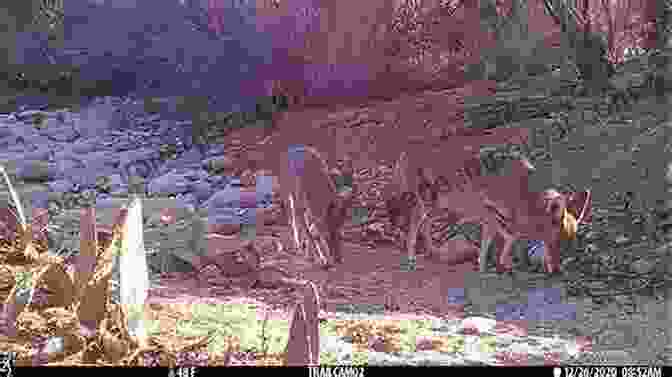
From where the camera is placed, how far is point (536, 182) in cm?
259

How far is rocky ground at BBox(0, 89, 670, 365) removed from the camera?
195cm

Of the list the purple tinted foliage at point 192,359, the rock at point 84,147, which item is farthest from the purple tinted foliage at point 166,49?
the purple tinted foliage at point 192,359

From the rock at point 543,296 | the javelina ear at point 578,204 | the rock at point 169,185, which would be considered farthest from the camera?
the rock at point 169,185

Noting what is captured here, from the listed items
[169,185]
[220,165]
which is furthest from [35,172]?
[220,165]

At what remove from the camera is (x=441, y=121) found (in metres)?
4.09

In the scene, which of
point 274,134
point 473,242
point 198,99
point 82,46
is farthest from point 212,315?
point 82,46

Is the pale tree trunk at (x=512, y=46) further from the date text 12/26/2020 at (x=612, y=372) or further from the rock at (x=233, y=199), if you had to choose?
the date text 12/26/2020 at (x=612, y=372)

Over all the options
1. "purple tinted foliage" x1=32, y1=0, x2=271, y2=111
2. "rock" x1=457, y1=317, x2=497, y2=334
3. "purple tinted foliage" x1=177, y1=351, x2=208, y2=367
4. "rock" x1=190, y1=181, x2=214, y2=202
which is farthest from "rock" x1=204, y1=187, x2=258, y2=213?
"purple tinted foliage" x1=177, y1=351, x2=208, y2=367

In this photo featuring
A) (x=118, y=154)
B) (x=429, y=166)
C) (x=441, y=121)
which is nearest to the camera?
(x=429, y=166)

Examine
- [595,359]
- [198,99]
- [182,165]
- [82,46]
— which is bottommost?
[595,359]

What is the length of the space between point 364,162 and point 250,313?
1934mm

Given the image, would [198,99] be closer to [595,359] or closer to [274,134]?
[274,134]

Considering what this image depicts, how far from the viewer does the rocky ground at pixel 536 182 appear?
6.38 ft

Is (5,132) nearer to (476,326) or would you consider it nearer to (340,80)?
(340,80)
